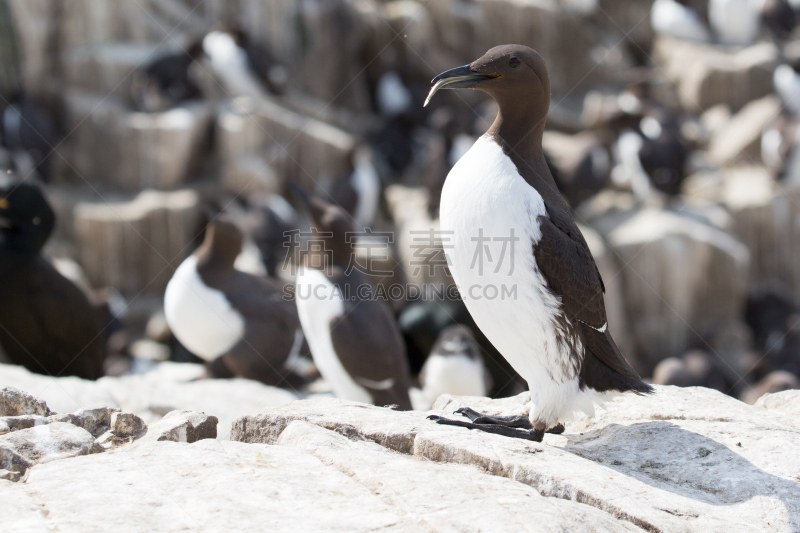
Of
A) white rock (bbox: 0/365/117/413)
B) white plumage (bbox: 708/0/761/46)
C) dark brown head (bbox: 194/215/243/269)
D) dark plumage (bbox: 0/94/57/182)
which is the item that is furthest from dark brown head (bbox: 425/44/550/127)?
white plumage (bbox: 708/0/761/46)

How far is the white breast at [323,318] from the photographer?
6.19m

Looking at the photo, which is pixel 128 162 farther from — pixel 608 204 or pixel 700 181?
pixel 700 181

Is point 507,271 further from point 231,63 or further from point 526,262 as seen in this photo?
point 231,63

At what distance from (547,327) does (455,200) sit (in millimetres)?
695

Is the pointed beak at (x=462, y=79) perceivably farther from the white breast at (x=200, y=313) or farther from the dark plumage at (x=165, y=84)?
the dark plumage at (x=165, y=84)

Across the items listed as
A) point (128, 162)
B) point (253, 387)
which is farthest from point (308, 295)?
point (128, 162)

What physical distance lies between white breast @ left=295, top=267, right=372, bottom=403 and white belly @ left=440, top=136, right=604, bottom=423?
2608 mm

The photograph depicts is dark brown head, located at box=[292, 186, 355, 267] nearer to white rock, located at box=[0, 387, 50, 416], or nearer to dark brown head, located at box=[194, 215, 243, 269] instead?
dark brown head, located at box=[194, 215, 243, 269]

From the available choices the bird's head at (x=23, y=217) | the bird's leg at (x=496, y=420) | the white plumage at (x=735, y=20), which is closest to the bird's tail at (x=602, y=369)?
the bird's leg at (x=496, y=420)

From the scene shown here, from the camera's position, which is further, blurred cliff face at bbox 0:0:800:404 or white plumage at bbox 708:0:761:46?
white plumage at bbox 708:0:761:46

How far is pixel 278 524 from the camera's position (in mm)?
2406

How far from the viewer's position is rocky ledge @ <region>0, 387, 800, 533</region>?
249 centimetres

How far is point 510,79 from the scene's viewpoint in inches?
144

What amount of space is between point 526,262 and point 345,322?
2921 mm
